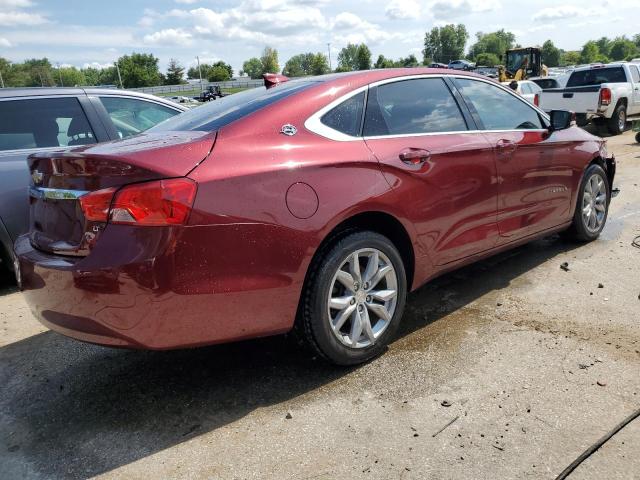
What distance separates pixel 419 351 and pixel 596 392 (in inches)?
38.1

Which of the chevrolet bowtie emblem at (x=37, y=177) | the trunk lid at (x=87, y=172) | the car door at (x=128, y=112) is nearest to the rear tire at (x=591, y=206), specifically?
the trunk lid at (x=87, y=172)

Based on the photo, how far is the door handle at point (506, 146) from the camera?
3.88 metres

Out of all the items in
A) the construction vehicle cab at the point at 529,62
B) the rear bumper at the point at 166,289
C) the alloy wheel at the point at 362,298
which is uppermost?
the construction vehicle cab at the point at 529,62

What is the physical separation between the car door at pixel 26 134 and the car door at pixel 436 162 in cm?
294

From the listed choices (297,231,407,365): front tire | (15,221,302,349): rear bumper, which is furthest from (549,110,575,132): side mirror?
(15,221,302,349): rear bumper

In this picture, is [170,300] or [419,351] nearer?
[170,300]

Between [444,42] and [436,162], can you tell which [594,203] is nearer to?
[436,162]

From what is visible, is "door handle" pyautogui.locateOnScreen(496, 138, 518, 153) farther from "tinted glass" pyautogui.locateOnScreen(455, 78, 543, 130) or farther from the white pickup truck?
the white pickup truck

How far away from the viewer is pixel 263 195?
2580 mm

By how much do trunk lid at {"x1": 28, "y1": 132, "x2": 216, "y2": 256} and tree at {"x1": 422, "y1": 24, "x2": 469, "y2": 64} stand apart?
470 ft

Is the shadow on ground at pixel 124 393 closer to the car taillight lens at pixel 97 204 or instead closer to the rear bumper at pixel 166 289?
the rear bumper at pixel 166 289

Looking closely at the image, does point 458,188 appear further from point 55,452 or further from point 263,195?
point 55,452

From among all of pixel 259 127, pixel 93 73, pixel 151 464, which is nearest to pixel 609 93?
pixel 259 127

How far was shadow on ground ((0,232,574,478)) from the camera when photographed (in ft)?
8.39
